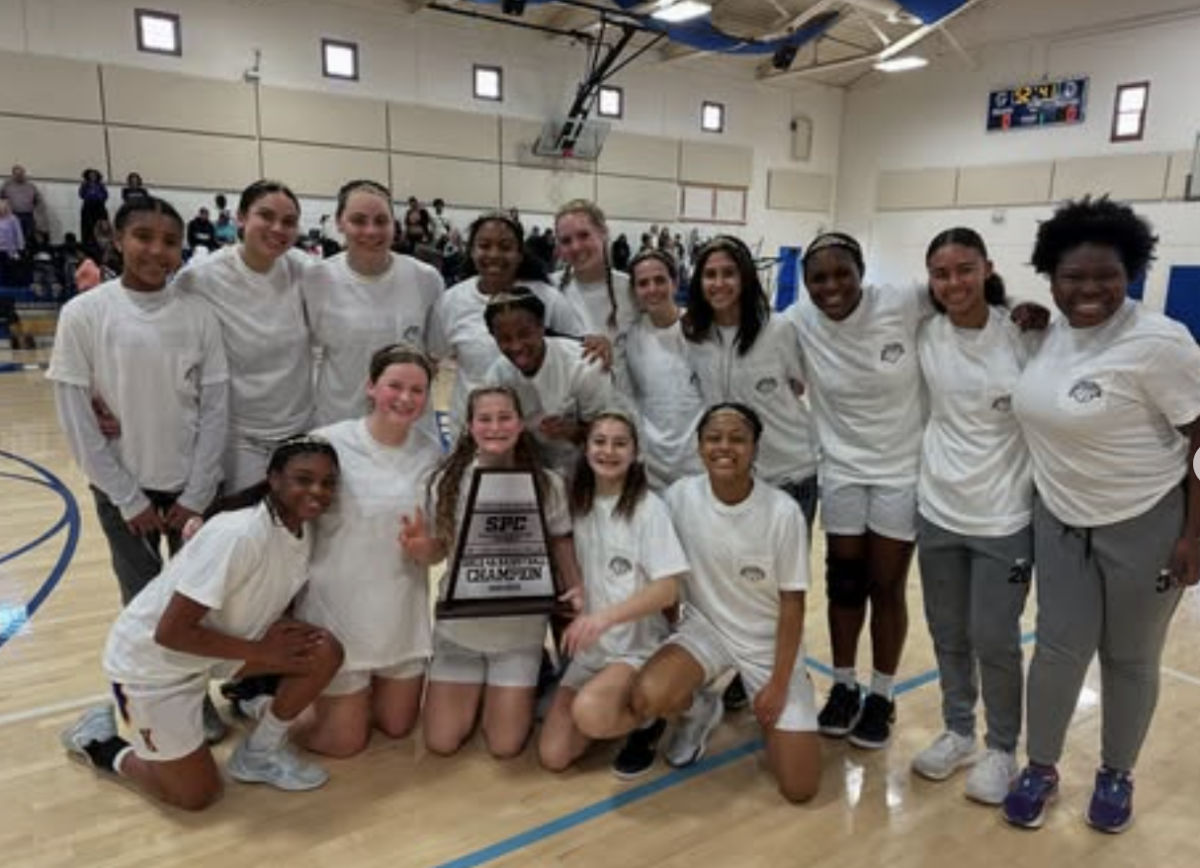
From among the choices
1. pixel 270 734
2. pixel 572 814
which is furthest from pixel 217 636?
pixel 572 814

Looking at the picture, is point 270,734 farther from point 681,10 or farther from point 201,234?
point 681,10

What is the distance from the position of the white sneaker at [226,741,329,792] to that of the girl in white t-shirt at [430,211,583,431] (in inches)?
46.1

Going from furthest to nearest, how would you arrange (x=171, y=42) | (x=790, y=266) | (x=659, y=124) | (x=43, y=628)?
(x=790, y=266)
(x=659, y=124)
(x=171, y=42)
(x=43, y=628)

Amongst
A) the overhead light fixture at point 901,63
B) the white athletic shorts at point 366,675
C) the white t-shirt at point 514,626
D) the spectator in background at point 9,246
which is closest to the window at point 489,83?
the overhead light fixture at point 901,63

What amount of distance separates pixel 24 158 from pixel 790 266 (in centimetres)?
1422

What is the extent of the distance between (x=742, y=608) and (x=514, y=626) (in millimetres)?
756

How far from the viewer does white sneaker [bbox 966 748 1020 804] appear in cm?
251

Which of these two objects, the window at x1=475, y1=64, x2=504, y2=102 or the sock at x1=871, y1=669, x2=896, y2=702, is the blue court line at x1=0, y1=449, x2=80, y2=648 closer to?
the sock at x1=871, y1=669, x2=896, y2=702

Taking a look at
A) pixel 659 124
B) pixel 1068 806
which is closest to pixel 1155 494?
pixel 1068 806

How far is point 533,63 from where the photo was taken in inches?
615

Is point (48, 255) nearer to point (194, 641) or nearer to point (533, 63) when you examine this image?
point (533, 63)

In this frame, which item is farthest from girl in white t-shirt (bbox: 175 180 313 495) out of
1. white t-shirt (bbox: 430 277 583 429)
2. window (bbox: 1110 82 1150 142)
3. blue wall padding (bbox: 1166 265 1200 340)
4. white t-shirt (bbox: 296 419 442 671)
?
window (bbox: 1110 82 1150 142)

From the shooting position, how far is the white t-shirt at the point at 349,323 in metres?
2.89

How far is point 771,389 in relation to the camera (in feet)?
9.36
